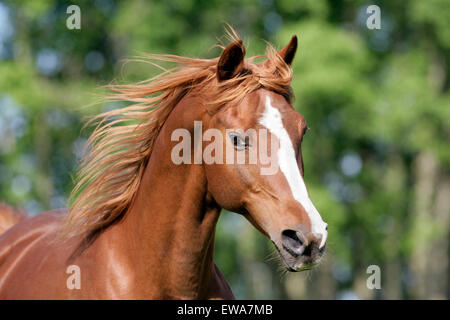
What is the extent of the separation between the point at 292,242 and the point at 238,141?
55cm

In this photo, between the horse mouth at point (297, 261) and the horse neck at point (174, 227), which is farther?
the horse neck at point (174, 227)

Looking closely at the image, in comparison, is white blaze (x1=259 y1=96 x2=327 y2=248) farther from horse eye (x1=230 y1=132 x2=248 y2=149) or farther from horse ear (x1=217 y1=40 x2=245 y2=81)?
horse ear (x1=217 y1=40 x2=245 y2=81)

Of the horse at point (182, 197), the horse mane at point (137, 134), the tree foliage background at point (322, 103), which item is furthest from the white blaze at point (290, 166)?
the tree foliage background at point (322, 103)

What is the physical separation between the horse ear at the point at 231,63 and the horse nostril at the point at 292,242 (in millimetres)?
906

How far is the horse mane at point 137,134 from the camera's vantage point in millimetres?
3325

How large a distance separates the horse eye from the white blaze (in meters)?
0.12

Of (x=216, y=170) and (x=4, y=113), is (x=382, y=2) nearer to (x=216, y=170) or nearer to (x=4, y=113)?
(x=4, y=113)

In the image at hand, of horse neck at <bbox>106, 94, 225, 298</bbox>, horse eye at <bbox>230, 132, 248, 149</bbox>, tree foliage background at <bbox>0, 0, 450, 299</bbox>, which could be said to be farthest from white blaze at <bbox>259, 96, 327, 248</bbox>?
tree foliage background at <bbox>0, 0, 450, 299</bbox>

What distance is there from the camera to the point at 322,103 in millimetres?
13141

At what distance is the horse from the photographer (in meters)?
2.99

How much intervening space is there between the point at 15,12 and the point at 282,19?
25.2 feet

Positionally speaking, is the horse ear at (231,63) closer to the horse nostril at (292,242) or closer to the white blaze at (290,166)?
the white blaze at (290,166)

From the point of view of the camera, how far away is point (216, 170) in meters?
3.12
